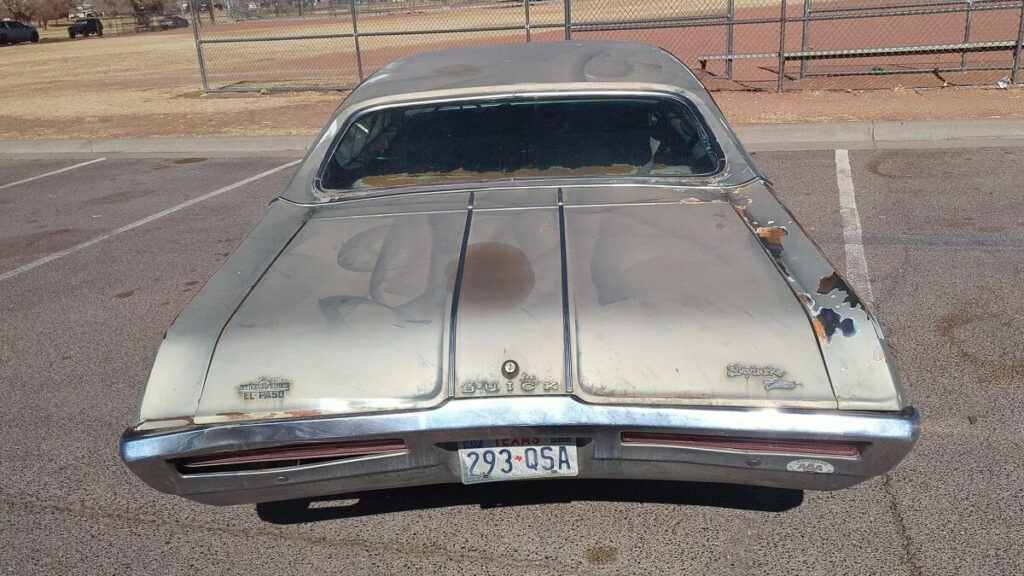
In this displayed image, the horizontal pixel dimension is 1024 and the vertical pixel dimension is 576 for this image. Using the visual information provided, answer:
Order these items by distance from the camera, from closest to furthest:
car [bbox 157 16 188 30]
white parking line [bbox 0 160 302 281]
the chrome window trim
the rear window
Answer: the chrome window trim
the rear window
white parking line [bbox 0 160 302 281]
car [bbox 157 16 188 30]

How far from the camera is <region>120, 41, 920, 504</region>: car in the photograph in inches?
87.1

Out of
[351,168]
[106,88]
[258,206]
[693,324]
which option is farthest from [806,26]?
[106,88]

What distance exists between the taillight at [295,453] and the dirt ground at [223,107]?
8509 mm

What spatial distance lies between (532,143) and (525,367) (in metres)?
1.48

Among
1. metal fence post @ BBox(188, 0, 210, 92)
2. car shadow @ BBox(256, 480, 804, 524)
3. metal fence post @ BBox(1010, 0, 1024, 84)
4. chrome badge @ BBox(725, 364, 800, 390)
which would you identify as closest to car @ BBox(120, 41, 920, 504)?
chrome badge @ BBox(725, 364, 800, 390)

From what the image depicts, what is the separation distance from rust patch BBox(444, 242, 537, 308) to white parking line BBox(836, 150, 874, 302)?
2855 millimetres

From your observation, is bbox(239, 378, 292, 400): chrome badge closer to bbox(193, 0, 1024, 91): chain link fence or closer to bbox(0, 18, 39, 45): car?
bbox(193, 0, 1024, 91): chain link fence

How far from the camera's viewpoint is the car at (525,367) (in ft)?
7.26

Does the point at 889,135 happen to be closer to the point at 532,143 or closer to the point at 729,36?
the point at 729,36

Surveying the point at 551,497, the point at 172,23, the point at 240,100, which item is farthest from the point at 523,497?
the point at 172,23

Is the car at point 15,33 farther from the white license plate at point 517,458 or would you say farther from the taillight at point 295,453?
the white license plate at point 517,458

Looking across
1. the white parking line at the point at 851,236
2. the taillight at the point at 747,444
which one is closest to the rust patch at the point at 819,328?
the taillight at the point at 747,444

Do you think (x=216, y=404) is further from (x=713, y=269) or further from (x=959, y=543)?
(x=959, y=543)

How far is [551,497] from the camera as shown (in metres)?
2.99
